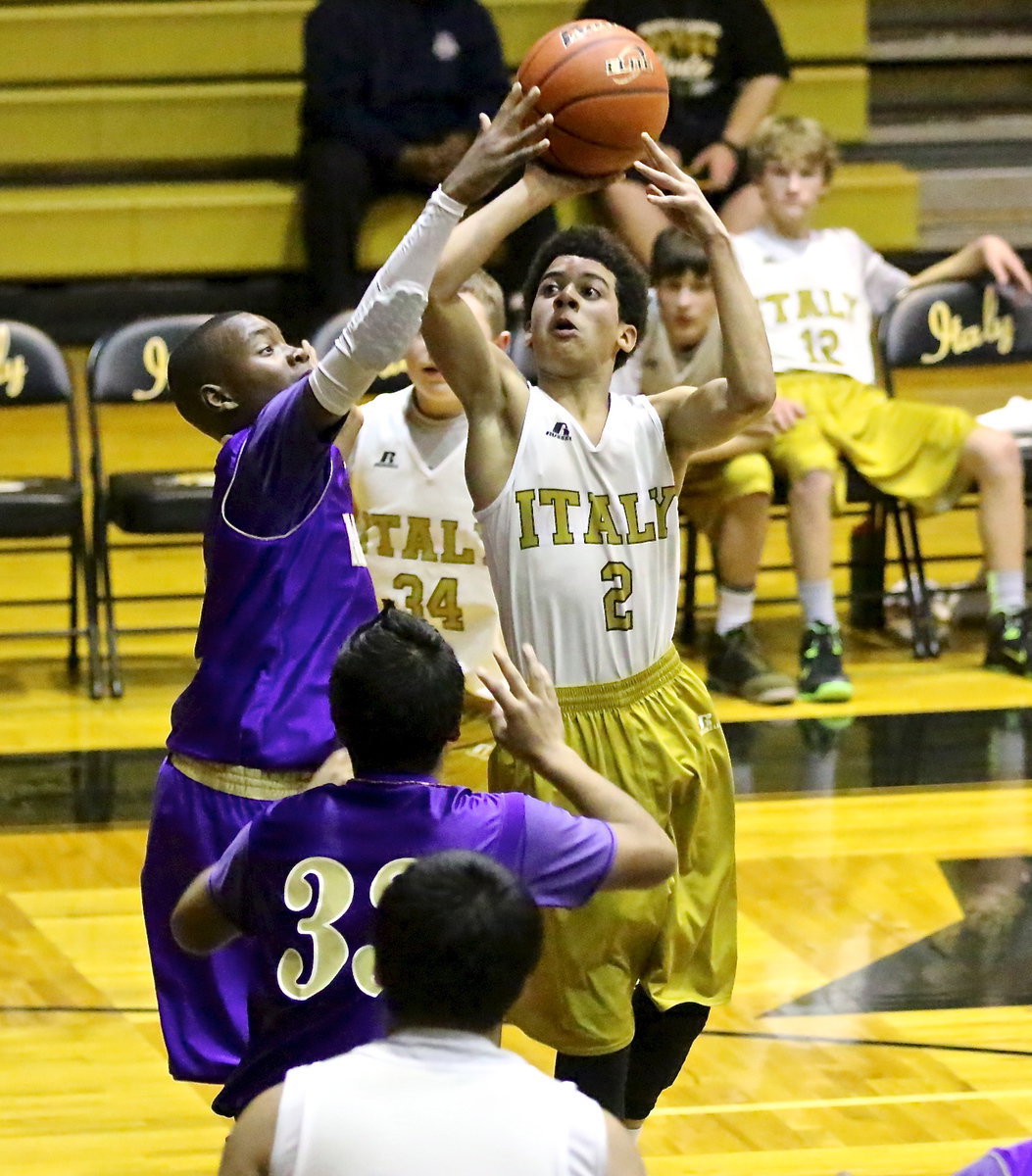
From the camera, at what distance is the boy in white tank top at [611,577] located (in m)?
3.21

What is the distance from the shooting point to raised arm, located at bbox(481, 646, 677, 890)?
7.98 feet

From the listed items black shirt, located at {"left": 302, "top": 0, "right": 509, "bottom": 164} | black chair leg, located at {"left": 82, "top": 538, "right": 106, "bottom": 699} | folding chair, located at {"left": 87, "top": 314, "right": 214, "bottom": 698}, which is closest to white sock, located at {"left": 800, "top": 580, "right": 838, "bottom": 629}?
folding chair, located at {"left": 87, "top": 314, "right": 214, "bottom": 698}

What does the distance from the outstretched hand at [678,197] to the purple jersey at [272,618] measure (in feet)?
→ 2.14

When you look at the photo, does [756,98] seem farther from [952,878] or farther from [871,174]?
[952,878]

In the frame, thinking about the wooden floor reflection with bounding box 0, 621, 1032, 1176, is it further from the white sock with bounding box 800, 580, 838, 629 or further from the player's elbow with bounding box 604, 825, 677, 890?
the player's elbow with bounding box 604, 825, 677, 890

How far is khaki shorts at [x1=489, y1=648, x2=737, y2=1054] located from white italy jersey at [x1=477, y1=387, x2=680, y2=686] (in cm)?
6

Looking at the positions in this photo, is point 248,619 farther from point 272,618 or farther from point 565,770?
point 565,770

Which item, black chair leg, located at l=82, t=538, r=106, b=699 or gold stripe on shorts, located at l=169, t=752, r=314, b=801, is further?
black chair leg, located at l=82, t=538, r=106, b=699

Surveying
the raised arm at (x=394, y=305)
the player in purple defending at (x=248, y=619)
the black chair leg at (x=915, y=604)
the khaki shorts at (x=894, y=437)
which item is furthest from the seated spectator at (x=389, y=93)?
the raised arm at (x=394, y=305)

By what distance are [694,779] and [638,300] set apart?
2.64 feet

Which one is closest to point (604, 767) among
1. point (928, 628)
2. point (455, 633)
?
point (455, 633)

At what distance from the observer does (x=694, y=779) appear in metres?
3.34

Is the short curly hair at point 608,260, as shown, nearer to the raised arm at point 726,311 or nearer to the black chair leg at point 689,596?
the raised arm at point 726,311

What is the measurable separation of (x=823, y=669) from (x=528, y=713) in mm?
4297
